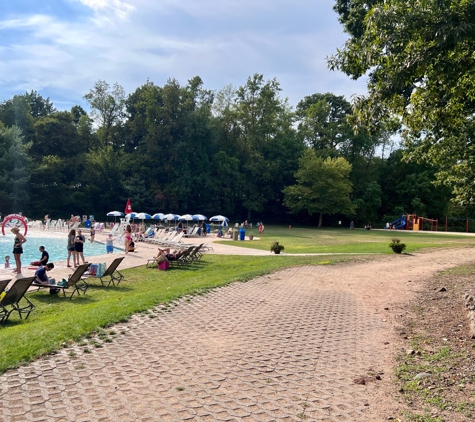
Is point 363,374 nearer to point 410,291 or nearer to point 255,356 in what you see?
point 255,356

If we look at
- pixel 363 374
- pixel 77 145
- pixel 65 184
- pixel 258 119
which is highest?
pixel 258 119

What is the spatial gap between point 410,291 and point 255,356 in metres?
6.11

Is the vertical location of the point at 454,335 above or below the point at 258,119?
below

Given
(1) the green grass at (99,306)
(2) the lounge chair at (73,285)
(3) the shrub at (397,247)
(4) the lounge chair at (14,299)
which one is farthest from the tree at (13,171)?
(4) the lounge chair at (14,299)

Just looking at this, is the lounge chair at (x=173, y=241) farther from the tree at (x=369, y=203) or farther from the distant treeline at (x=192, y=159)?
the tree at (x=369, y=203)

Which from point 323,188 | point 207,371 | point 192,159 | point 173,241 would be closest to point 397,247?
point 173,241

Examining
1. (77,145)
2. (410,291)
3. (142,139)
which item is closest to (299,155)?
(142,139)

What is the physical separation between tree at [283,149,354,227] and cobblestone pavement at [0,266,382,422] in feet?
160

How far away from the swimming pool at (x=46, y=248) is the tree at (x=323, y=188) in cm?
3378

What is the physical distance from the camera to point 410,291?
990cm

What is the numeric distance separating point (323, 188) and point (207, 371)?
2069 inches

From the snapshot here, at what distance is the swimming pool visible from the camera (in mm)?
Answer: 19812

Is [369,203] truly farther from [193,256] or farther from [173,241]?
[193,256]

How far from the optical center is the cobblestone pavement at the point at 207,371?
3.69m
